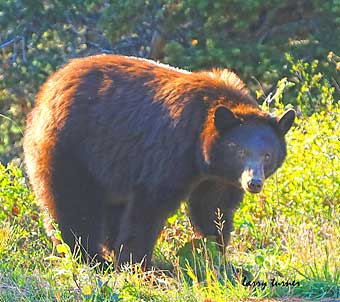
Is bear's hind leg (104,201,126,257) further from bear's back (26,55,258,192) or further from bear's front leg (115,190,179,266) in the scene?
bear's front leg (115,190,179,266)

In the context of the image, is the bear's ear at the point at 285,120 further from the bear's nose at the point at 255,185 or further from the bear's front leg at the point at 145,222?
the bear's front leg at the point at 145,222

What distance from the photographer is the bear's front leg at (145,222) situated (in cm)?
680

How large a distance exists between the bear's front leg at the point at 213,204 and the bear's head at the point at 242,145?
283mm

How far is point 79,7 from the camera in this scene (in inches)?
496

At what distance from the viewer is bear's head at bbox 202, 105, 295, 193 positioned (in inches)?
265

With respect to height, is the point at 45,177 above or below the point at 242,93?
below

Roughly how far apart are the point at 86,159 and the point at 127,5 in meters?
4.89

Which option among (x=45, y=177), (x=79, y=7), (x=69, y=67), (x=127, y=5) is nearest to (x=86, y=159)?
(x=45, y=177)

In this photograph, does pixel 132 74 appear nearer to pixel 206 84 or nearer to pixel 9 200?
pixel 206 84

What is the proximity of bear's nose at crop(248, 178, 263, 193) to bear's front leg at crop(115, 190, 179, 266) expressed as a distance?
62 centimetres

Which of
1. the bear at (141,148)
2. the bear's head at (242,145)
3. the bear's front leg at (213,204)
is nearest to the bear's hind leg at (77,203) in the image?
the bear at (141,148)

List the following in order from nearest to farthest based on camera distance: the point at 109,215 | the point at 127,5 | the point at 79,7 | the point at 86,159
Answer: the point at 86,159
the point at 109,215
the point at 127,5
the point at 79,7

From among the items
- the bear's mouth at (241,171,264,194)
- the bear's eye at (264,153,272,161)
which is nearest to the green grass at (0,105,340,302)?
the bear's mouth at (241,171,264,194)

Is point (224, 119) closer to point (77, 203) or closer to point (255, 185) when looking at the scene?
point (255, 185)
